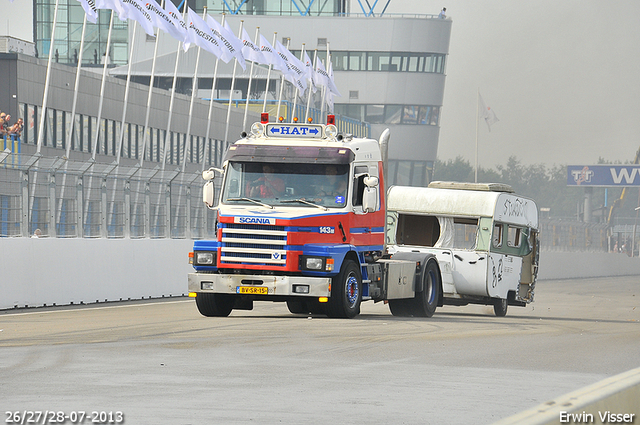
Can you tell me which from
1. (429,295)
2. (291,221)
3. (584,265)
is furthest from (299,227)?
(584,265)

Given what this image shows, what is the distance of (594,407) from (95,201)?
728 inches

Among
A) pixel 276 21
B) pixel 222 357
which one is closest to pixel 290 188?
pixel 222 357

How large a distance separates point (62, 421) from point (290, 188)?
10.5 metres

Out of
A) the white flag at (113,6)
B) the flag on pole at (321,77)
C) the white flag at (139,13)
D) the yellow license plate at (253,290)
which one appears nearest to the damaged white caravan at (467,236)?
the yellow license plate at (253,290)

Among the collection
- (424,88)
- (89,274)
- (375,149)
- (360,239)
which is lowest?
(89,274)

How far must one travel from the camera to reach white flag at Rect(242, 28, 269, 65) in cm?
4491

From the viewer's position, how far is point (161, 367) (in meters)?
10.7

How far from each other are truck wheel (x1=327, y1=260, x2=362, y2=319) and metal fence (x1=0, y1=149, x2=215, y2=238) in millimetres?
6242

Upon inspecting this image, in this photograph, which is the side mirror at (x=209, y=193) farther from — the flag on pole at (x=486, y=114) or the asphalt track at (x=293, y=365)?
the flag on pole at (x=486, y=114)

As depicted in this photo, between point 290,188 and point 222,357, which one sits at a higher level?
point 290,188

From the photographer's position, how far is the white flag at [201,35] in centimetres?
3925

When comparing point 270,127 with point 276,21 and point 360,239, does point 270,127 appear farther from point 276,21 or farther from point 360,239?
point 276,21

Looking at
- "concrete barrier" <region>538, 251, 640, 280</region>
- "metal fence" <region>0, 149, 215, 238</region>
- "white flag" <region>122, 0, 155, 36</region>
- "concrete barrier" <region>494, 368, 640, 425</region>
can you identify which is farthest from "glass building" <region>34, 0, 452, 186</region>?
"concrete barrier" <region>494, 368, 640, 425</region>

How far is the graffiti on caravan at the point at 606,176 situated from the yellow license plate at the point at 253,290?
97492 mm
